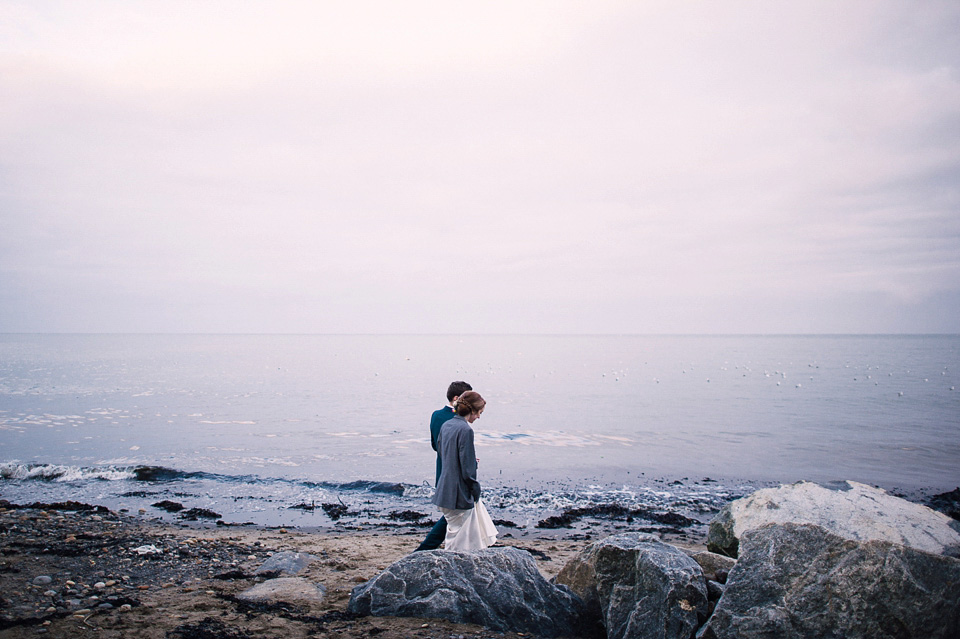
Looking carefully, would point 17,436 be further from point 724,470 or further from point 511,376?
point 511,376

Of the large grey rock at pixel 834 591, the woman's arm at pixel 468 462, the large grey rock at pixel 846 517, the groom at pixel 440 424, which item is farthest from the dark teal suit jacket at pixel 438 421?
the large grey rock at pixel 846 517

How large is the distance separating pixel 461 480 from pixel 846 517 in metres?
4.85

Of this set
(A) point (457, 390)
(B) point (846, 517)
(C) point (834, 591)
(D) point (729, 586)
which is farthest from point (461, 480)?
(B) point (846, 517)

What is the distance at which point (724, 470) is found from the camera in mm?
17250

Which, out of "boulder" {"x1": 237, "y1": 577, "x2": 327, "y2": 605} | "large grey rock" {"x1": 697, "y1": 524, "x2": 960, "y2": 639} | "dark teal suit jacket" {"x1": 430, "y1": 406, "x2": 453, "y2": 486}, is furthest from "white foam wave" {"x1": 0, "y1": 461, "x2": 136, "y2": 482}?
"large grey rock" {"x1": 697, "y1": 524, "x2": 960, "y2": 639}

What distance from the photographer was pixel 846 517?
7.16m

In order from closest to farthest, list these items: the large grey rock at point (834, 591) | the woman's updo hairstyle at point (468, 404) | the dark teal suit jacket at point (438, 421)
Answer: the large grey rock at point (834, 591)
the woman's updo hairstyle at point (468, 404)
the dark teal suit jacket at point (438, 421)

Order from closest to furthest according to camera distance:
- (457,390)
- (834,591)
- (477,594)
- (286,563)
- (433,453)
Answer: (834,591), (477,594), (457,390), (286,563), (433,453)

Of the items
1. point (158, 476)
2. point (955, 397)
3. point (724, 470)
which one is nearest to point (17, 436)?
point (158, 476)

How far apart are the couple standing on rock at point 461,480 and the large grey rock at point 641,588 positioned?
122 centimetres

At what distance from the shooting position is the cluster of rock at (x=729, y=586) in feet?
14.2

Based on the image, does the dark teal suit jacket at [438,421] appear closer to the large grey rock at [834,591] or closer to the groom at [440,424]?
the groom at [440,424]

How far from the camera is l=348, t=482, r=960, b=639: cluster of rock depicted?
4.34 m

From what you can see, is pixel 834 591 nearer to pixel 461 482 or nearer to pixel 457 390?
pixel 461 482
